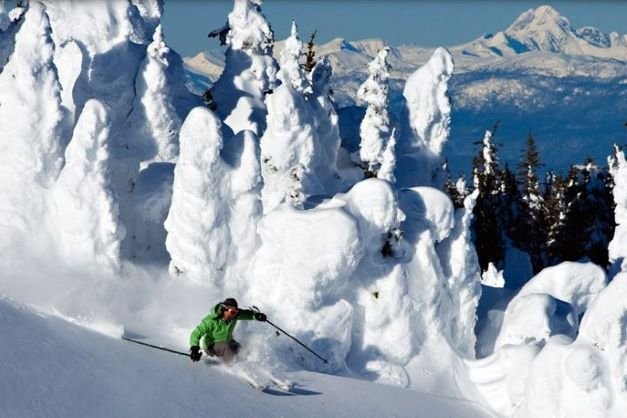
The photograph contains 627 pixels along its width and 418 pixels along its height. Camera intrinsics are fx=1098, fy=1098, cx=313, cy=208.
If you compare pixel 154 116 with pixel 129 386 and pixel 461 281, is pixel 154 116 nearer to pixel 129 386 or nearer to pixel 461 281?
pixel 461 281

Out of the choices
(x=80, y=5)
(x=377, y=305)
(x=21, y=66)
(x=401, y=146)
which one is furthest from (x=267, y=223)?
(x=401, y=146)

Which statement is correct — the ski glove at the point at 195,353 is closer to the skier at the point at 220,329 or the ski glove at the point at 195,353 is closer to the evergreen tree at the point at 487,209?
the skier at the point at 220,329

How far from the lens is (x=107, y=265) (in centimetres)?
2405

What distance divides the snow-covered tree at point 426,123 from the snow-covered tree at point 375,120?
947mm

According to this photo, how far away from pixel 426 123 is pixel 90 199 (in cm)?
1434

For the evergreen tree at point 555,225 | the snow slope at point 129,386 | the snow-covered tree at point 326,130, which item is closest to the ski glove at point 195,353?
the snow slope at point 129,386

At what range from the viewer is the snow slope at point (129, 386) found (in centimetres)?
1509

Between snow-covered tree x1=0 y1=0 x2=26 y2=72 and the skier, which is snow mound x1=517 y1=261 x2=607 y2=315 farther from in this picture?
snow-covered tree x1=0 y1=0 x2=26 y2=72

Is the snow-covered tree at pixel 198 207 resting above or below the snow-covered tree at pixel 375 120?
below

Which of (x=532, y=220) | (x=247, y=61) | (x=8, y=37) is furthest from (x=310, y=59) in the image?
(x=532, y=220)

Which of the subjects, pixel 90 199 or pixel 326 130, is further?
pixel 326 130

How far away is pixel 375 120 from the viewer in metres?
34.2

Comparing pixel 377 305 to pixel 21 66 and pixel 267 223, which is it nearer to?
pixel 267 223

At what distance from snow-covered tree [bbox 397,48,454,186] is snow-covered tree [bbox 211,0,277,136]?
178 inches
